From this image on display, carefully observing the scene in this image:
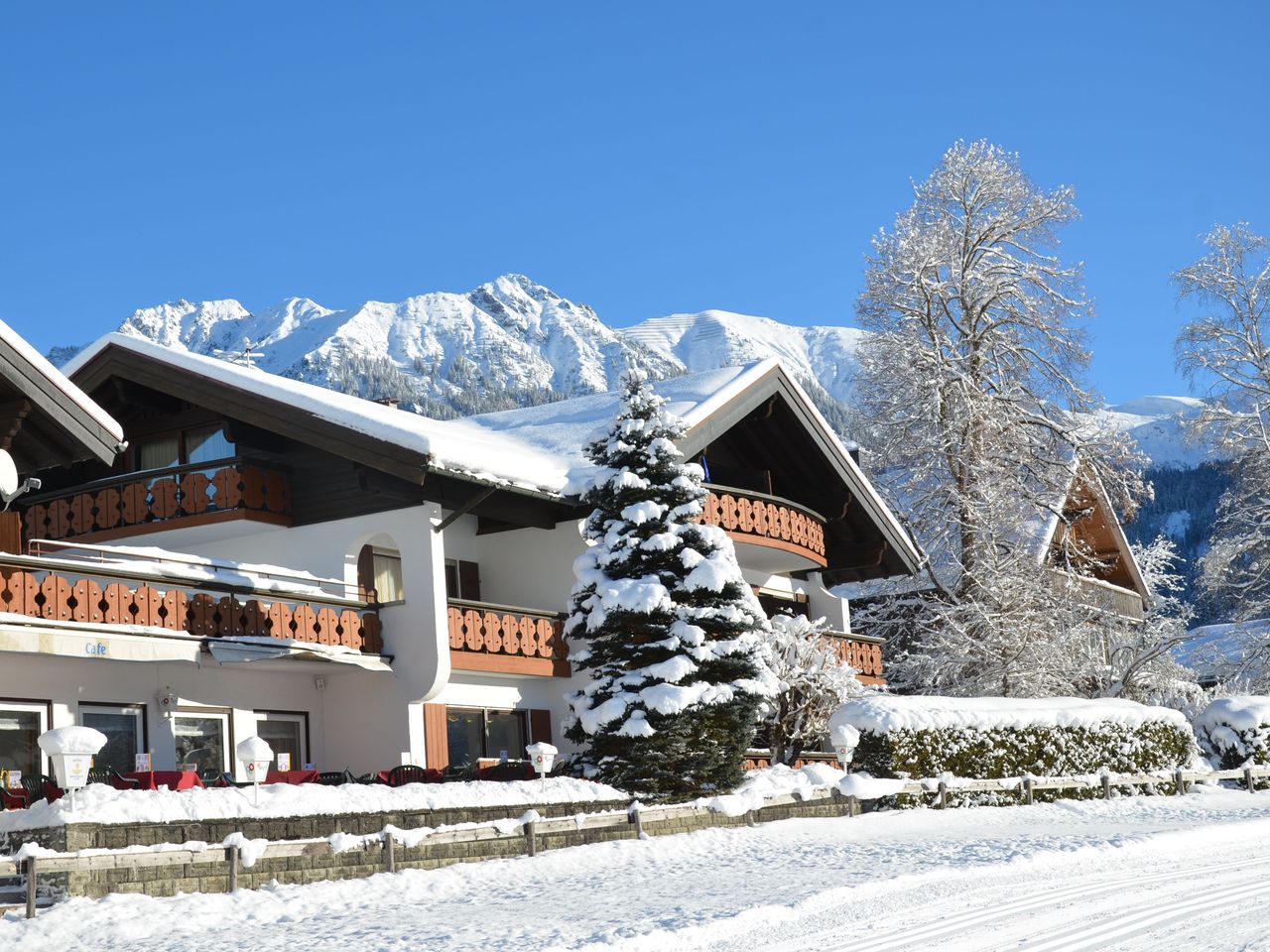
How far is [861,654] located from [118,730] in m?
16.2

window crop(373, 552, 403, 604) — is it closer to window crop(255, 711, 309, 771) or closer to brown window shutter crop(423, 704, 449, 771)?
brown window shutter crop(423, 704, 449, 771)

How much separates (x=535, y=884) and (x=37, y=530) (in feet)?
48.3

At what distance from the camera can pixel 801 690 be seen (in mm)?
26297

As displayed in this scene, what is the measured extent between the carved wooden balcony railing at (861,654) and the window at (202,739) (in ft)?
41.1

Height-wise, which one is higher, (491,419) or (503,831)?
(491,419)

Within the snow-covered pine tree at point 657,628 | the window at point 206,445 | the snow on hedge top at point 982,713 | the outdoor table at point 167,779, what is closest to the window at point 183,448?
the window at point 206,445

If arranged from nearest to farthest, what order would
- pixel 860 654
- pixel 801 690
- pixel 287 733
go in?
pixel 287 733, pixel 801 690, pixel 860 654

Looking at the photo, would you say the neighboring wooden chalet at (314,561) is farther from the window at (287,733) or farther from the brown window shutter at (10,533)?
the brown window shutter at (10,533)

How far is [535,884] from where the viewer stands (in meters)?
14.5

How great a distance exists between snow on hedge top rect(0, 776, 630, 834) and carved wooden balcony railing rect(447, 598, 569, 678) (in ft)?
17.6

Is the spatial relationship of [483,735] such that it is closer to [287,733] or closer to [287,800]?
[287,733]

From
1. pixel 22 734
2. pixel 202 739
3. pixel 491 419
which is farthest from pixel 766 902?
pixel 491 419

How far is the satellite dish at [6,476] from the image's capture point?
15719 millimetres

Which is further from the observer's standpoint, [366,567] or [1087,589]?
[1087,589]
